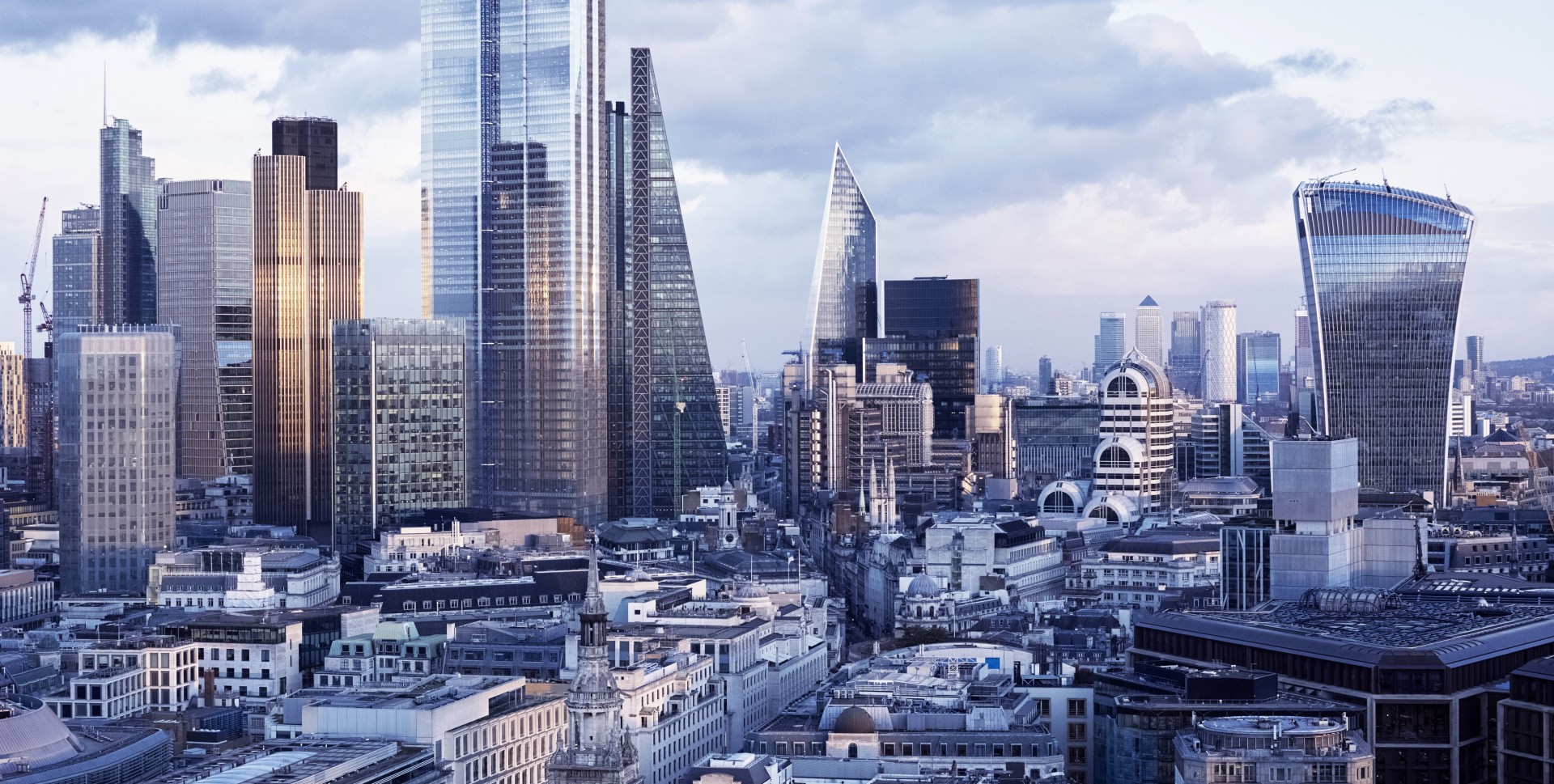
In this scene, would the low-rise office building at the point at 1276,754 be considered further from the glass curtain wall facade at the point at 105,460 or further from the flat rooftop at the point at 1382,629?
the glass curtain wall facade at the point at 105,460

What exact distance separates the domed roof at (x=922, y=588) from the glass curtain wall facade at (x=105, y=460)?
64.4m

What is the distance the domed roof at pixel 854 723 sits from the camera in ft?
348

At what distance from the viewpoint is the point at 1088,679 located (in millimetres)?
118312

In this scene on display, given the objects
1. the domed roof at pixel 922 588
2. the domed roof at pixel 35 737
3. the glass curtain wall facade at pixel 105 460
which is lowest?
the domed roof at pixel 35 737

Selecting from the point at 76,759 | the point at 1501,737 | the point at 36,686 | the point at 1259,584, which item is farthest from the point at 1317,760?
the point at 36,686

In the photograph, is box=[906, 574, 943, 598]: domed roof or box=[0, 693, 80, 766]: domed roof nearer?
box=[0, 693, 80, 766]: domed roof

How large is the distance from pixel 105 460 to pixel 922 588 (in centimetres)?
6989

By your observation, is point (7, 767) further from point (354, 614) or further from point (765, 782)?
point (354, 614)

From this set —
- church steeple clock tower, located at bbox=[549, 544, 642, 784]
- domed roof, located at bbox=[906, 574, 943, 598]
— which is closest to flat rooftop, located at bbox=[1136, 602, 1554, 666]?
domed roof, located at bbox=[906, 574, 943, 598]

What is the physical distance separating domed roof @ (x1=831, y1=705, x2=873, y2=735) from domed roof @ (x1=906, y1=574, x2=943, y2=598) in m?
60.2

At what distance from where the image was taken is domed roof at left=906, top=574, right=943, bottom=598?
167 metres

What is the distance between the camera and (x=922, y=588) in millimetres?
167250

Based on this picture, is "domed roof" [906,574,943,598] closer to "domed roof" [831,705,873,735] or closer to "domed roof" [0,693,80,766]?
"domed roof" [831,705,873,735]

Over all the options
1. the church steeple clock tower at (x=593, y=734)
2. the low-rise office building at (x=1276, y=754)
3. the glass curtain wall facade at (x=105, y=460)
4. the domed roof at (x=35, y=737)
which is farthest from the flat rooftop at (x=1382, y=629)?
the glass curtain wall facade at (x=105, y=460)
